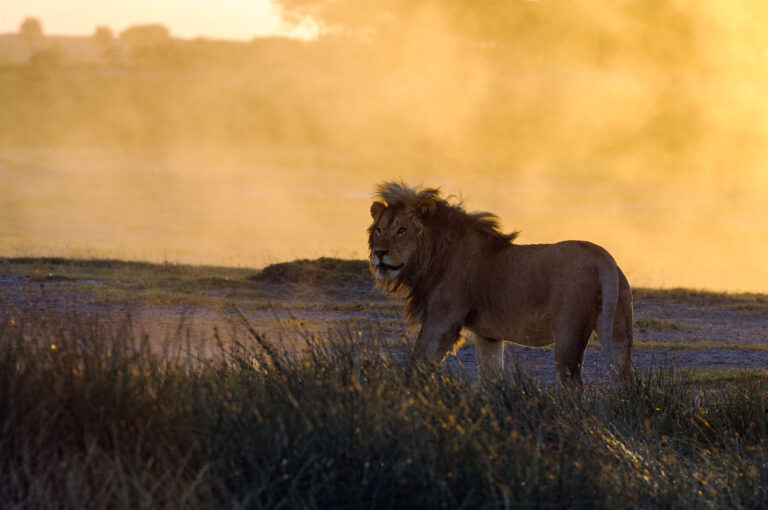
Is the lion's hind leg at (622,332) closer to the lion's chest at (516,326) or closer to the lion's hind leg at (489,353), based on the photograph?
the lion's chest at (516,326)

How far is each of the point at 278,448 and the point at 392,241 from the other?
382 centimetres

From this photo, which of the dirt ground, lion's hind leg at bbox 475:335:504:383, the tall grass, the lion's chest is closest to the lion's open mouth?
the lion's chest

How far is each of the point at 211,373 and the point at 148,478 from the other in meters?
1.22

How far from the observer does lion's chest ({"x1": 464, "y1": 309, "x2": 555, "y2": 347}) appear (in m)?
7.75

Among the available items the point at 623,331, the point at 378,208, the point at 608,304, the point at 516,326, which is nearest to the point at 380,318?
the point at 378,208

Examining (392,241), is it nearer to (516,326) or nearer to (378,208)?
(378,208)

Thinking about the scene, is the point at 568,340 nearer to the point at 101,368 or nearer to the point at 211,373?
the point at 211,373

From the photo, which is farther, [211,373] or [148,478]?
[211,373]

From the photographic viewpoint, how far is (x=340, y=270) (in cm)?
1958

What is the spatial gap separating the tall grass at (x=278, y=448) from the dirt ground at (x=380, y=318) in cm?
478

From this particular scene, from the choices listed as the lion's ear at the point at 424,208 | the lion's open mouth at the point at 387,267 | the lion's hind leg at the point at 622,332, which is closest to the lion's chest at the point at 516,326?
the lion's hind leg at the point at 622,332

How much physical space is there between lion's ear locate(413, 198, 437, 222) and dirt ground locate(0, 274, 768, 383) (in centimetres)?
227

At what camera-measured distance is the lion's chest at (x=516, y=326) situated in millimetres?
7746

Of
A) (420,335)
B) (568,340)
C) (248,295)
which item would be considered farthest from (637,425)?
(248,295)
